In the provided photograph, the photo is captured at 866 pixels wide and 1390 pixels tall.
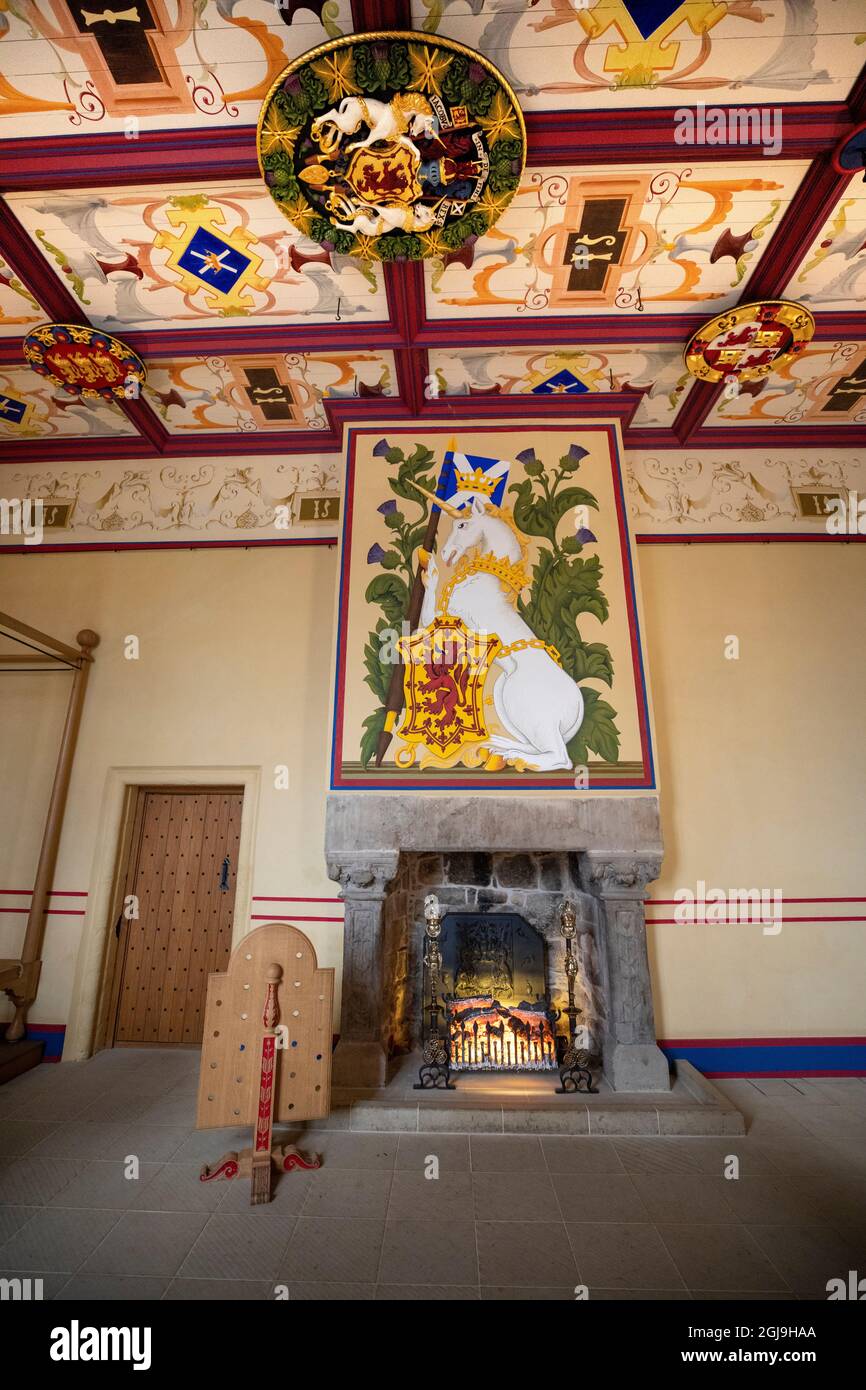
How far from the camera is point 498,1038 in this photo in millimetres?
3947

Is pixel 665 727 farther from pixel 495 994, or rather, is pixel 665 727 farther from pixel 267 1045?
pixel 267 1045

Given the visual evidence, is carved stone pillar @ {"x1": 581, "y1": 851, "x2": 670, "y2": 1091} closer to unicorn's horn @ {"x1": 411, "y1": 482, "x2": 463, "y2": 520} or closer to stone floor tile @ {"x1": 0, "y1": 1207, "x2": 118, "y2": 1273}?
unicorn's horn @ {"x1": 411, "y1": 482, "x2": 463, "y2": 520}

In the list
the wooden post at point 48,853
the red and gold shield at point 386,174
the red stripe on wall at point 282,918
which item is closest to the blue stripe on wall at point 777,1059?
the red stripe on wall at point 282,918

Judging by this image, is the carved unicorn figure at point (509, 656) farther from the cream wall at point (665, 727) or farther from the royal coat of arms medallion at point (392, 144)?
the royal coat of arms medallion at point (392, 144)

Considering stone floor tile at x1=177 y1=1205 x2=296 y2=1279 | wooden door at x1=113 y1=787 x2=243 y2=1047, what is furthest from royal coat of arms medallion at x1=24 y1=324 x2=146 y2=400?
stone floor tile at x1=177 y1=1205 x2=296 y2=1279

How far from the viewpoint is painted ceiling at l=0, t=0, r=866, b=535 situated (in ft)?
8.80

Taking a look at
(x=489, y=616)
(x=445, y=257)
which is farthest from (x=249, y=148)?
(x=489, y=616)

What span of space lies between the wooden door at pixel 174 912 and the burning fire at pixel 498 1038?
188 cm

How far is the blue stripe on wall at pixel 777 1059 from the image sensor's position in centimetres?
411
